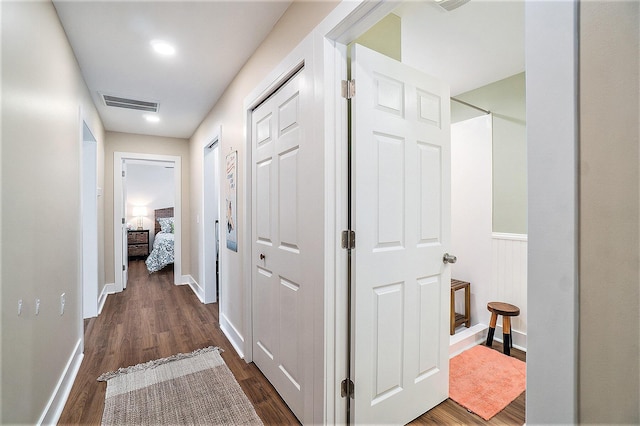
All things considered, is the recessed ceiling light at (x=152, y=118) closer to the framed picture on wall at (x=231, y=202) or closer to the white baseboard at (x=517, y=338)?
the framed picture on wall at (x=231, y=202)

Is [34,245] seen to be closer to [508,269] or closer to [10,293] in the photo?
[10,293]

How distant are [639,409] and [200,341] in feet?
9.68

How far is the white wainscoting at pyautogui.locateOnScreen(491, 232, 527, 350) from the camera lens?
2713mm

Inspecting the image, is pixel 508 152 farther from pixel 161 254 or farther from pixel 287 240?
pixel 161 254

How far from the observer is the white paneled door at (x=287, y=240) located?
5.14 ft

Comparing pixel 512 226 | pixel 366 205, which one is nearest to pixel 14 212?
pixel 366 205

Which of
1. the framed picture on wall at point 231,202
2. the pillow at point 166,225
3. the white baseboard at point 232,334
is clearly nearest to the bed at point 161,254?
the pillow at point 166,225

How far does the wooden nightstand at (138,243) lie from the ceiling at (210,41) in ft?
16.1

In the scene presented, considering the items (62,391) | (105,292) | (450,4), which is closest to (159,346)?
(62,391)

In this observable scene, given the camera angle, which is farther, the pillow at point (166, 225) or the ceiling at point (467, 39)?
the pillow at point (166, 225)

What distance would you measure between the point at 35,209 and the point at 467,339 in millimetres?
3215

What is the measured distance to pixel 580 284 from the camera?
0.66 m

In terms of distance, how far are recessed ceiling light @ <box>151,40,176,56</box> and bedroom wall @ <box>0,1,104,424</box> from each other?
557 mm

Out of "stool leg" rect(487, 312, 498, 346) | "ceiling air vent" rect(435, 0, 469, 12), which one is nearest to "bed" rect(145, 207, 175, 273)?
"stool leg" rect(487, 312, 498, 346)
